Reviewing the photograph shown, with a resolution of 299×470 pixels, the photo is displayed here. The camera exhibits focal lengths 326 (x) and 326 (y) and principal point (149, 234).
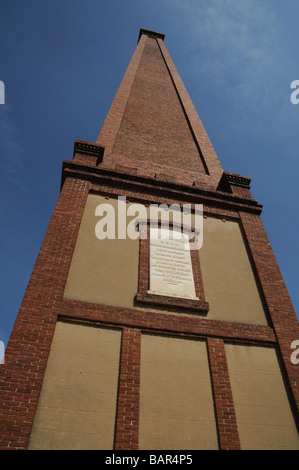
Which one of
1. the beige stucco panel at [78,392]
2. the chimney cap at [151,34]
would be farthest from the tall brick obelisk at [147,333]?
the chimney cap at [151,34]

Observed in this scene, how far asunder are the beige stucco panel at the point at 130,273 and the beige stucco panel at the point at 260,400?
791 millimetres

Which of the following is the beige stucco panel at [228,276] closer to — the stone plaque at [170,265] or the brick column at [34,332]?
the stone plaque at [170,265]

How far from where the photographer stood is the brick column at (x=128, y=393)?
4719mm

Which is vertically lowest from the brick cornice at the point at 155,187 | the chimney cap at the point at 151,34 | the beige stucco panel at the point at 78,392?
the beige stucco panel at the point at 78,392

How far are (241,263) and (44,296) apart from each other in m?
4.52

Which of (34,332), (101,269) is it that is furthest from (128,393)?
(101,269)

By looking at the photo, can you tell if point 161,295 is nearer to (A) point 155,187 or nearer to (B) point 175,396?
(B) point 175,396

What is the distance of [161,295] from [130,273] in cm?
81

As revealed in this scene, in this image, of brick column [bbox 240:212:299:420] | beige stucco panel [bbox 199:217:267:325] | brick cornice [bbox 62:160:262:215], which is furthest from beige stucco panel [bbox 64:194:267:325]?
brick cornice [bbox 62:160:262:215]

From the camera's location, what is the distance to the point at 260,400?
558 centimetres

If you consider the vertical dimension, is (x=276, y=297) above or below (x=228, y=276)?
below

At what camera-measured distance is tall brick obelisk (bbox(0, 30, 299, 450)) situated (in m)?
4.84

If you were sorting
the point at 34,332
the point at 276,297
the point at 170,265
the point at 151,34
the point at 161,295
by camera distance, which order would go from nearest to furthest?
the point at 34,332, the point at 161,295, the point at 276,297, the point at 170,265, the point at 151,34

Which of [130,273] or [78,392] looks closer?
[78,392]
